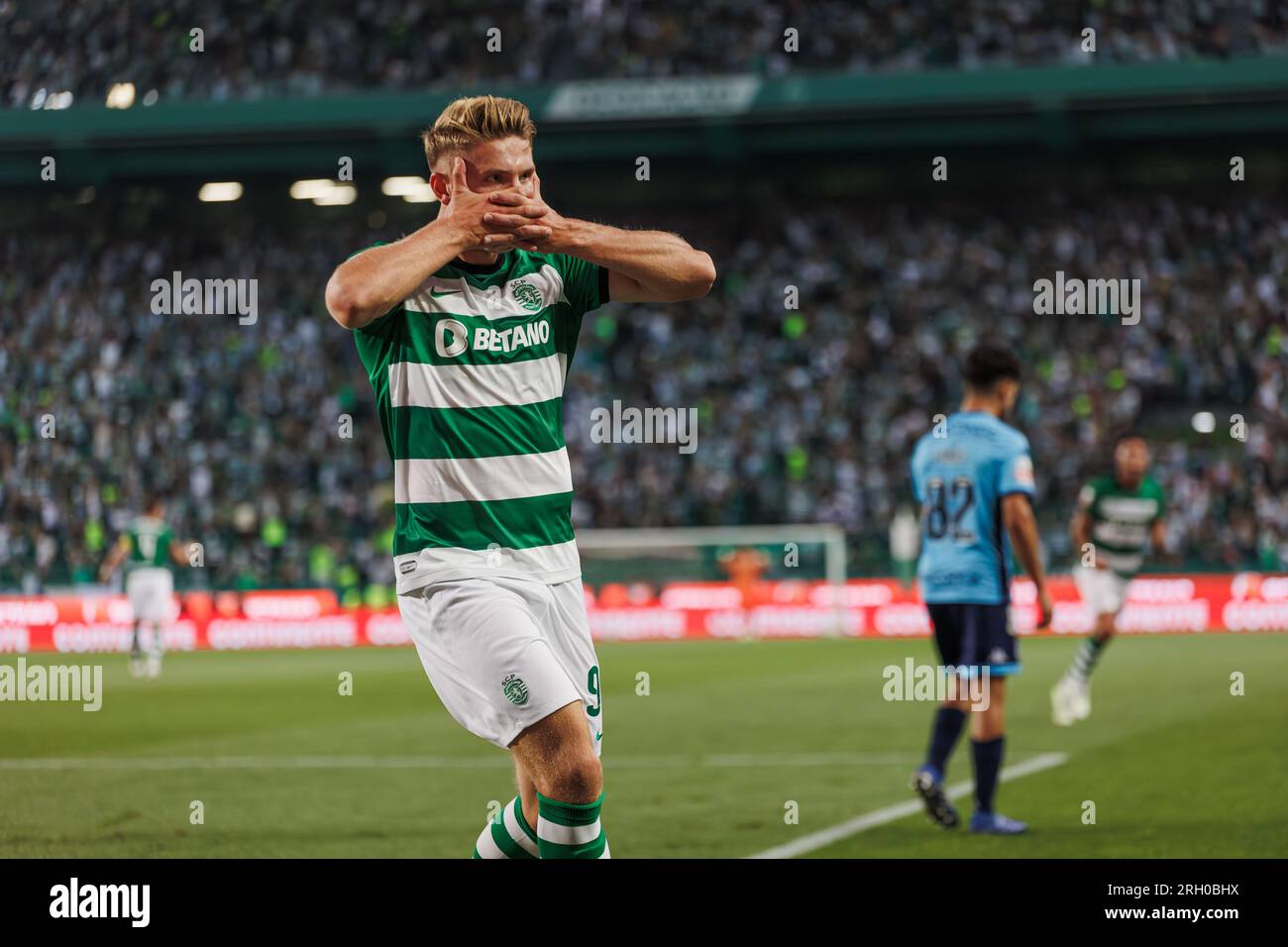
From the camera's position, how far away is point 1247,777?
9180mm

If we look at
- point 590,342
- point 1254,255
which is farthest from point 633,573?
point 1254,255

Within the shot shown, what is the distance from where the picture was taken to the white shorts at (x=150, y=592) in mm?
18062

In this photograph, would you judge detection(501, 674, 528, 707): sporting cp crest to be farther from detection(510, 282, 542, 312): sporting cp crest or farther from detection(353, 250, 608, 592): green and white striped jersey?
detection(510, 282, 542, 312): sporting cp crest

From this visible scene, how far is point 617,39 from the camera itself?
98.8 feet

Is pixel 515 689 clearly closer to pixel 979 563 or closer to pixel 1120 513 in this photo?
pixel 979 563

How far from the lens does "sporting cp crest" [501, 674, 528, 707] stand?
4.36 meters

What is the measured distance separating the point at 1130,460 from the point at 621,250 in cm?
908

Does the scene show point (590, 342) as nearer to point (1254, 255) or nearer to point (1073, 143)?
point (1073, 143)

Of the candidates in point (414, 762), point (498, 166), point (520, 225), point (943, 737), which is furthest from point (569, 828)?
point (414, 762)

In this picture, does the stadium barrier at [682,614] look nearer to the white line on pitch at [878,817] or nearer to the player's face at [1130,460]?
the player's face at [1130,460]

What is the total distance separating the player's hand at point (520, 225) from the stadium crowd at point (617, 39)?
83.9 feet

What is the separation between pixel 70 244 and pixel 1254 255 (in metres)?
20.4
